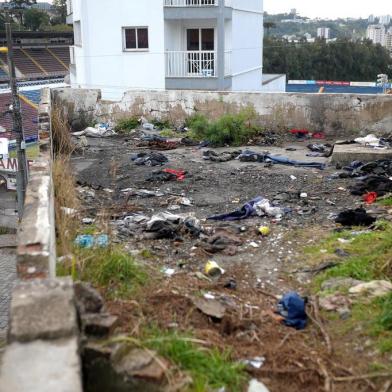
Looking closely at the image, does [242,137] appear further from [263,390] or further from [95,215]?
[263,390]

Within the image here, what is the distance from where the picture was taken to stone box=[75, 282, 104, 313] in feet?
10.1

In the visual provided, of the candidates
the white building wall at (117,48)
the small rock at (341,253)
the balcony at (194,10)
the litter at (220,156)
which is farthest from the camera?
the white building wall at (117,48)

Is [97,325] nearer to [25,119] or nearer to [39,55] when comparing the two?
[25,119]

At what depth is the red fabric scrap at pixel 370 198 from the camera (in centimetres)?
645

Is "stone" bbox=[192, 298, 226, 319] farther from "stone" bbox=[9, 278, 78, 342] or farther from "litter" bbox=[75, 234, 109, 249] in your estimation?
"stone" bbox=[9, 278, 78, 342]

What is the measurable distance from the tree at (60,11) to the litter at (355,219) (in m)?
54.0

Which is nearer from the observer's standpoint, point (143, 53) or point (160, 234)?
point (160, 234)

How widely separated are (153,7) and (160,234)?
1691 cm

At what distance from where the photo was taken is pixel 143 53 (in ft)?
69.6

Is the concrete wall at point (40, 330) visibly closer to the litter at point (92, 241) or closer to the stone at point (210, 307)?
the litter at point (92, 241)

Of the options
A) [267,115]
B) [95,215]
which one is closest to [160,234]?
[95,215]

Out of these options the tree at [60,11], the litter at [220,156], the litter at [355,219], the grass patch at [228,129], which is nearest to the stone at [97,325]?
the litter at [355,219]

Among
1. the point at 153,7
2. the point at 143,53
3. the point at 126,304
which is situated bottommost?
the point at 126,304

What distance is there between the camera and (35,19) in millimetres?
51938
